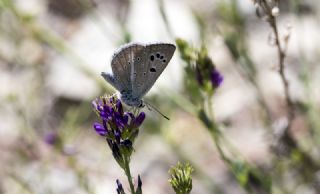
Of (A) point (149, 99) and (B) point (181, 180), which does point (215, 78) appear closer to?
(B) point (181, 180)

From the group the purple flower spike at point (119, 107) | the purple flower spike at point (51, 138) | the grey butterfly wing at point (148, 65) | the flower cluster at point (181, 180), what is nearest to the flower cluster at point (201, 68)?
the grey butterfly wing at point (148, 65)

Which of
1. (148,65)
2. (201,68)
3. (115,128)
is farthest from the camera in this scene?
(201,68)

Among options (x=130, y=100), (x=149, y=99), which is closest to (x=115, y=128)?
(x=130, y=100)

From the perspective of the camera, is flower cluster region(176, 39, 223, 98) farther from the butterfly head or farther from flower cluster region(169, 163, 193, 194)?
flower cluster region(169, 163, 193, 194)

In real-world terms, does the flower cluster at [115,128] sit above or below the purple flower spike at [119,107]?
below

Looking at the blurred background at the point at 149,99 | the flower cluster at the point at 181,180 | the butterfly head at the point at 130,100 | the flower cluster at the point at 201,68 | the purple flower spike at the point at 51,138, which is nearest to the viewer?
the flower cluster at the point at 181,180

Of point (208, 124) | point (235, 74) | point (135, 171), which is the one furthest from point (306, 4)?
point (208, 124)

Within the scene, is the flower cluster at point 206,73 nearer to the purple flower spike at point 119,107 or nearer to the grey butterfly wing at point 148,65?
the grey butterfly wing at point 148,65

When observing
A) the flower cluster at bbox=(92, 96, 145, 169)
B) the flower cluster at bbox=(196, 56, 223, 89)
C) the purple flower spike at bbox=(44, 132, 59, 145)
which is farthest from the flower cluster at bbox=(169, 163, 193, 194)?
the purple flower spike at bbox=(44, 132, 59, 145)
